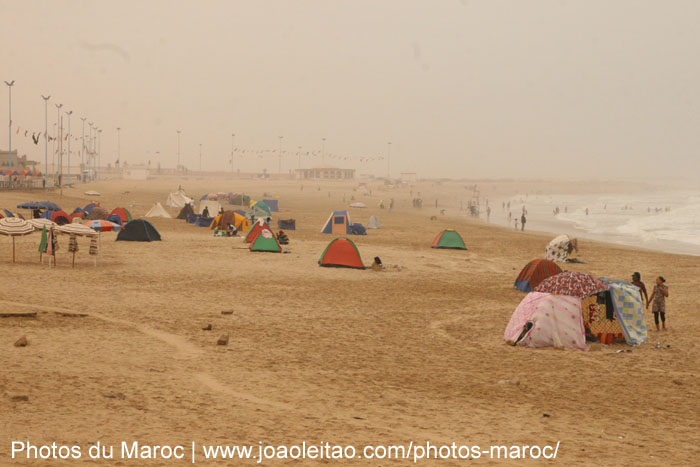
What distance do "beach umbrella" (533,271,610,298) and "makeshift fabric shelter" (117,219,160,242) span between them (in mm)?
21143

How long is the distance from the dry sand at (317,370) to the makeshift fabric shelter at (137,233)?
8568mm

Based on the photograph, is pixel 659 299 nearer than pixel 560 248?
Yes

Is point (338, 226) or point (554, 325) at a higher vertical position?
point (338, 226)

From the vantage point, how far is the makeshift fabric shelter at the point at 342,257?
24.4 metres

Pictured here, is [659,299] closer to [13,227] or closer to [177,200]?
[13,227]

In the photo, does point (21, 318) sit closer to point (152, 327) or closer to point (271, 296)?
point (152, 327)

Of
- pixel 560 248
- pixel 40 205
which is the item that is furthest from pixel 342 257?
pixel 40 205

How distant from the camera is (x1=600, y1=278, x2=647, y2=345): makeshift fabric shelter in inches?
553

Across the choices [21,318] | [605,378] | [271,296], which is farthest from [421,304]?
[21,318]

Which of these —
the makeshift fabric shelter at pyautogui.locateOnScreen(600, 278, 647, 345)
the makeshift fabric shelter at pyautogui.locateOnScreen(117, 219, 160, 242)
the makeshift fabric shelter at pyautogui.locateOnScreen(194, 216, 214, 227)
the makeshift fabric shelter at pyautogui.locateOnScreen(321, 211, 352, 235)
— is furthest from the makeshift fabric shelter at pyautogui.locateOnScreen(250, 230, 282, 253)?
the makeshift fabric shelter at pyautogui.locateOnScreen(600, 278, 647, 345)

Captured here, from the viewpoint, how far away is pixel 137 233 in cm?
3053

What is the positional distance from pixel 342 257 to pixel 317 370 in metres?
13.4

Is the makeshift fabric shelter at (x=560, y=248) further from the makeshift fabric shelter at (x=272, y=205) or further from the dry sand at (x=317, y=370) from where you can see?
the makeshift fabric shelter at (x=272, y=205)

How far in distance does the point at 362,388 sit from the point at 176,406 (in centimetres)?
281
